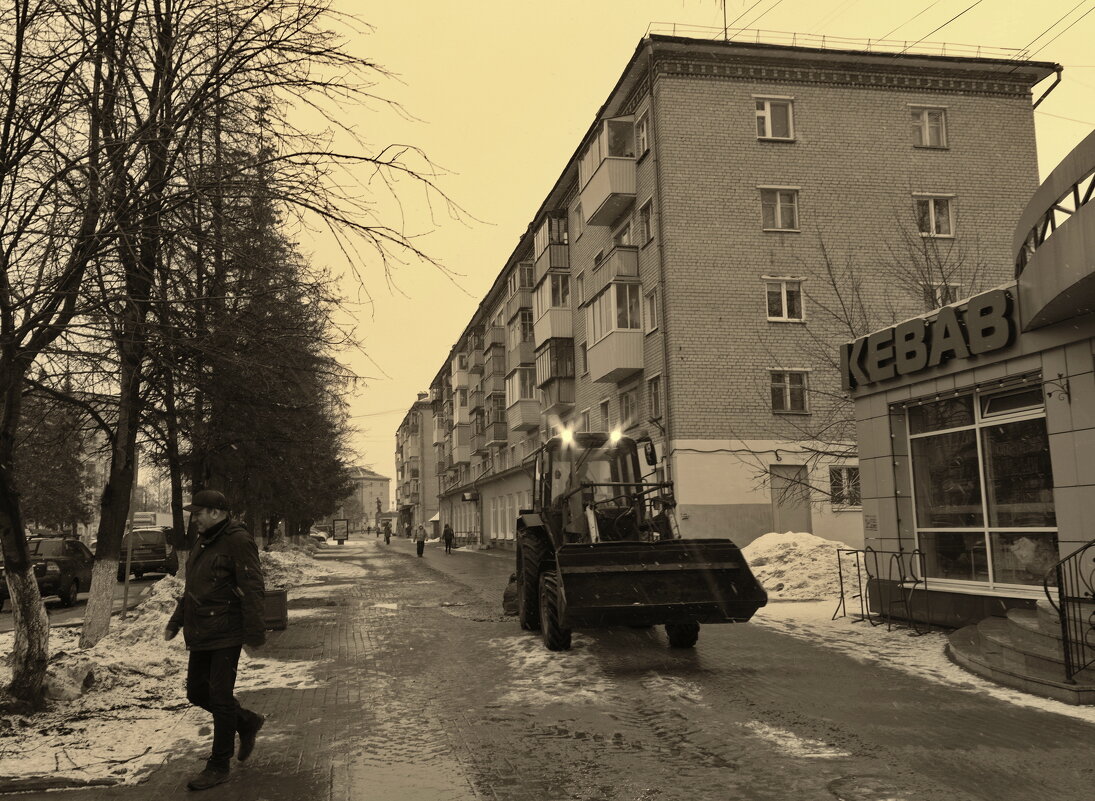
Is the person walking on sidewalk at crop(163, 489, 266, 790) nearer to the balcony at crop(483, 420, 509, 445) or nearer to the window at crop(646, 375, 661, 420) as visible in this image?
the window at crop(646, 375, 661, 420)

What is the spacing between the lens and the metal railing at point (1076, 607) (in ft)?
26.8

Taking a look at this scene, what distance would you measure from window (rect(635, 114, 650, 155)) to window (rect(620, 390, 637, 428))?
771 cm

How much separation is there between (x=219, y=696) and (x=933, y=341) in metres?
9.67

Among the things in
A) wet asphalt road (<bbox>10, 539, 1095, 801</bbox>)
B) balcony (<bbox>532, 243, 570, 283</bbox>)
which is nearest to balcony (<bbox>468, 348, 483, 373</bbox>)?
balcony (<bbox>532, 243, 570, 283</bbox>)

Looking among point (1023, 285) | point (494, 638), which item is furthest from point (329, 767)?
point (1023, 285)

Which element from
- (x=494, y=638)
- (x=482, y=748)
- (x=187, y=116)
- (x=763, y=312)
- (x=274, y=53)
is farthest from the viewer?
(x=763, y=312)

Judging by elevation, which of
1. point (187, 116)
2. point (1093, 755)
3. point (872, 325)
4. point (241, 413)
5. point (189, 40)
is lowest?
point (1093, 755)

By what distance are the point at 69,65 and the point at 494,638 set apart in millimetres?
8493

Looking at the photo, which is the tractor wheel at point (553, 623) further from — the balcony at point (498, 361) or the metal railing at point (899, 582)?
the balcony at point (498, 361)

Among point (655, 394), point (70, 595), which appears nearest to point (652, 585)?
point (70, 595)

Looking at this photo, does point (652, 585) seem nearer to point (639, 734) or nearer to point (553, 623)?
point (553, 623)

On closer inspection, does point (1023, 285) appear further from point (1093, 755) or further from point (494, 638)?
point (494, 638)

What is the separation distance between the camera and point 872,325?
29250mm

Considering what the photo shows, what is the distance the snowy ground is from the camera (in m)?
6.34
